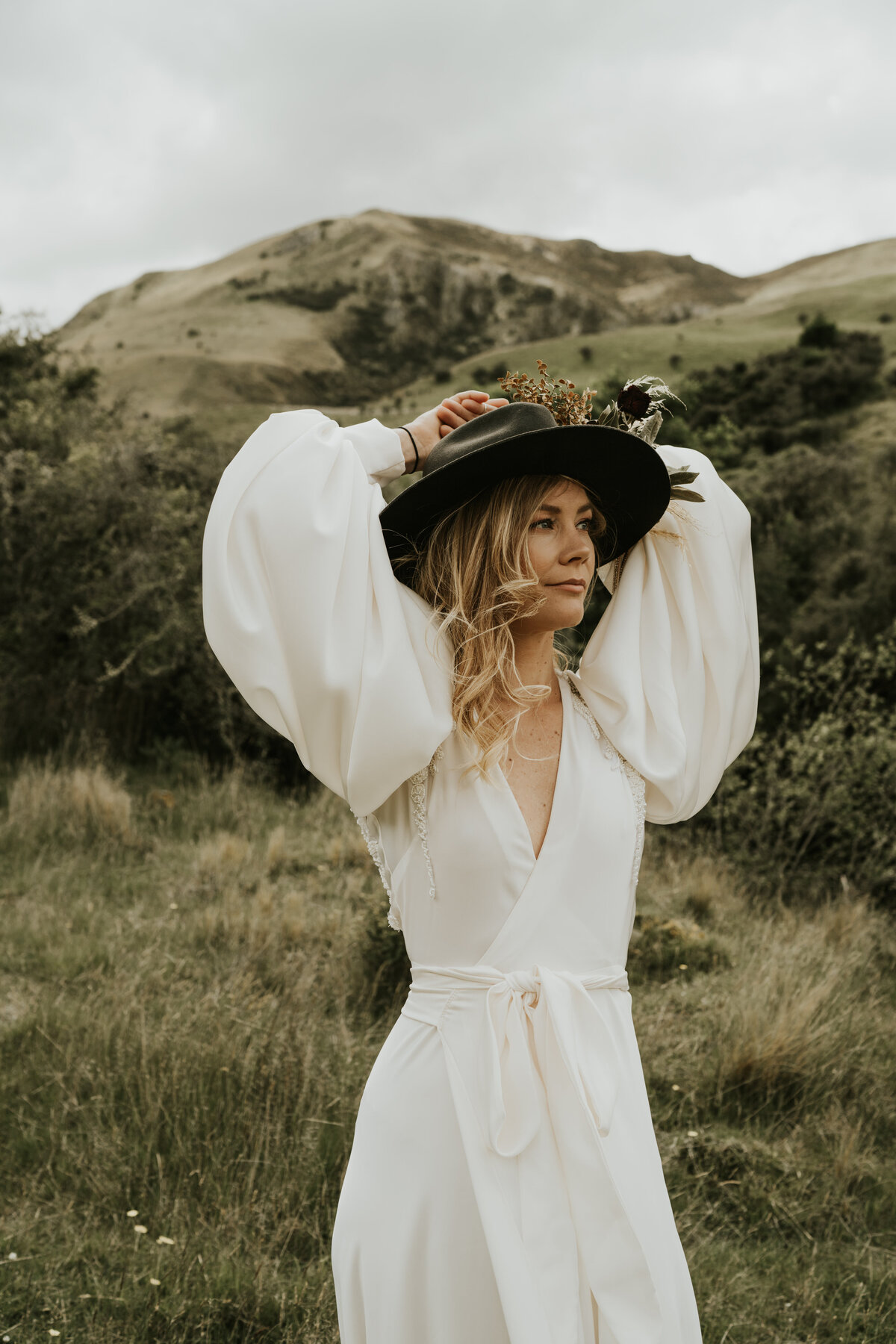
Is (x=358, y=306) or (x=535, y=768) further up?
(x=358, y=306)

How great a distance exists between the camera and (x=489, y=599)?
1694 millimetres

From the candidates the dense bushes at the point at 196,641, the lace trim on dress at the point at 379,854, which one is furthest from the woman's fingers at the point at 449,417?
the dense bushes at the point at 196,641

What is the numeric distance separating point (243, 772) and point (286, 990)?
396 centimetres

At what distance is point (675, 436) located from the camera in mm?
14477

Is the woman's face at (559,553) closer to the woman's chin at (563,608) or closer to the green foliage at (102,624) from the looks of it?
the woman's chin at (563,608)

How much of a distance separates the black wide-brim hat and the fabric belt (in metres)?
0.74

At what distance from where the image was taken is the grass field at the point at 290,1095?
283cm

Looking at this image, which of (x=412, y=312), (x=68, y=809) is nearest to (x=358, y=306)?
(x=412, y=312)

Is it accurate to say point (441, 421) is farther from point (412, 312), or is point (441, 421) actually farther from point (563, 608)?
point (412, 312)

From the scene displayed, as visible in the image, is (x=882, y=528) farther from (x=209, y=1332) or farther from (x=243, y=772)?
(x=209, y=1332)

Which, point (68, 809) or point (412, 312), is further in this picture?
point (412, 312)

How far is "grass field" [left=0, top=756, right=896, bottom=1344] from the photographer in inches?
111

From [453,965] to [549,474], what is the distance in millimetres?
831

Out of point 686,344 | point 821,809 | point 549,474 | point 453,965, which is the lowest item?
point 821,809
